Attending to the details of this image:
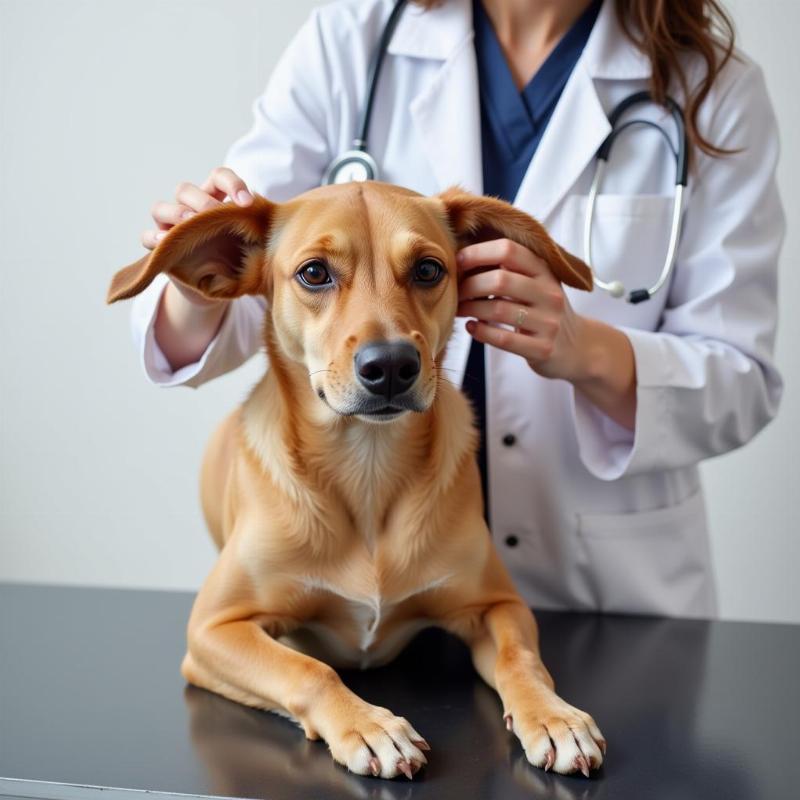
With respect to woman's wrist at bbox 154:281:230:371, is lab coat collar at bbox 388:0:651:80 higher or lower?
higher

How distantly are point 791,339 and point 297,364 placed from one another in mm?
1545

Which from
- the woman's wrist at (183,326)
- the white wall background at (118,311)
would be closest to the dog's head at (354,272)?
the woman's wrist at (183,326)

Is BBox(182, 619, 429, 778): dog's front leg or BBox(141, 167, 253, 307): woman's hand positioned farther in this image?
BBox(141, 167, 253, 307): woman's hand

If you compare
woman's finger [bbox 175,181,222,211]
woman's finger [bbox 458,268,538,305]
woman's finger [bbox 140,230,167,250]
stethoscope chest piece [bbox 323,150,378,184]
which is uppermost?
stethoscope chest piece [bbox 323,150,378,184]

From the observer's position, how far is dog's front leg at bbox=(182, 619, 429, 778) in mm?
888

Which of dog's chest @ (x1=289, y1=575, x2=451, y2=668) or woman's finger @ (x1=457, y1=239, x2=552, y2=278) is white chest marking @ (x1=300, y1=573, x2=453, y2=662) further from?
woman's finger @ (x1=457, y1=239, x2=552, y2=278)

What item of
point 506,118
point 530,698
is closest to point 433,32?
point 506,118

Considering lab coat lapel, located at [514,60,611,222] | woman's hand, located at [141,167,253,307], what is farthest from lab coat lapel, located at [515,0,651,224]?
woman's hand, located at [141,167,253,307]

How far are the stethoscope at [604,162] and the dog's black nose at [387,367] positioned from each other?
0.52m

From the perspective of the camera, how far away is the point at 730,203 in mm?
1509

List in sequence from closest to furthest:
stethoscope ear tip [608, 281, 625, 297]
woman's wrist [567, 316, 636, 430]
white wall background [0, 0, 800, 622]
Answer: woman's wrist [567, 316, 636, 430]
stethoscope ear tip [608, 281, 625, 297]
white wall background [0, 0, 800, 622]

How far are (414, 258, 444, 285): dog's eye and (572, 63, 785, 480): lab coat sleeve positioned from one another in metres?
0.37

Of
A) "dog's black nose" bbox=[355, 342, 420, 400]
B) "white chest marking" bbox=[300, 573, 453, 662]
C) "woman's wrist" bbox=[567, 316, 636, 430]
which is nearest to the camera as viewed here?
"dog's black nose" bbox=[355, 342, 420, 400]

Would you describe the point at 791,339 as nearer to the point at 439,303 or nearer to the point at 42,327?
the point at 439,303
